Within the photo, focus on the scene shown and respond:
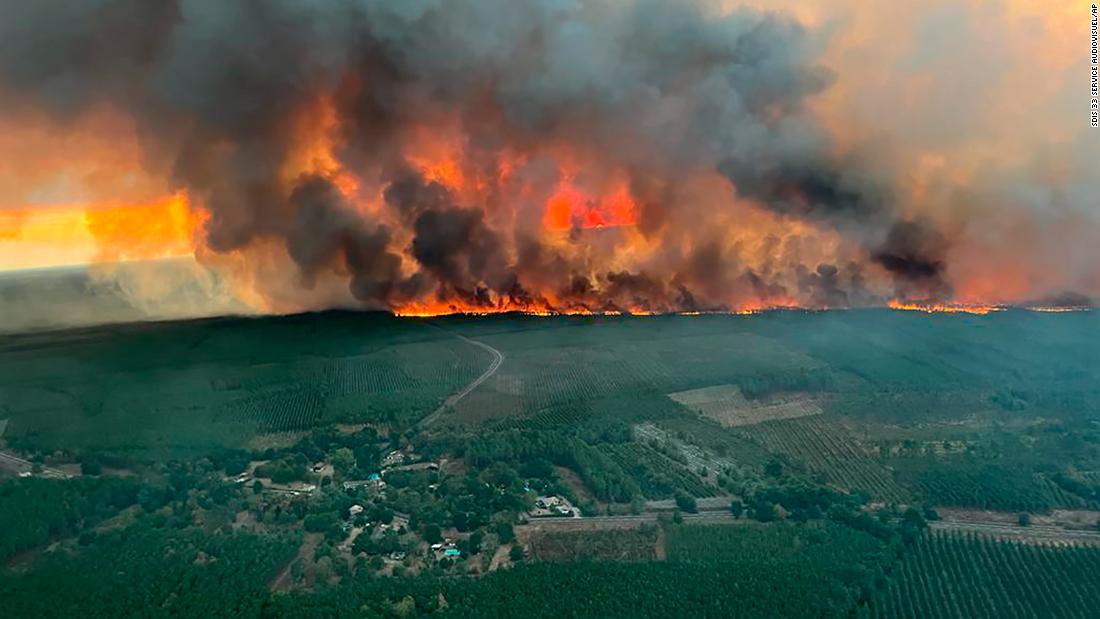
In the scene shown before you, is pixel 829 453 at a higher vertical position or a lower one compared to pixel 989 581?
higher

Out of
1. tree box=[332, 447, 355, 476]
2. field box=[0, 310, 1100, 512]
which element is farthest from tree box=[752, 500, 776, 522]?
tree box=[332, 447, 355, 476]

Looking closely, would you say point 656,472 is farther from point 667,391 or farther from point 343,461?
point 343,461

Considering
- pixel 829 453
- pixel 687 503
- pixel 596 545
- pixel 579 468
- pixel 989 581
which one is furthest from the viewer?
pixel 829 453

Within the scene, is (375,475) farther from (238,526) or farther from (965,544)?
(965,544)

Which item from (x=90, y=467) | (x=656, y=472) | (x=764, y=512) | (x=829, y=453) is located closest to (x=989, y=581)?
(x=764, y=512)

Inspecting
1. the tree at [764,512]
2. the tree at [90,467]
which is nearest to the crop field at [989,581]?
the tree at [764,512]
